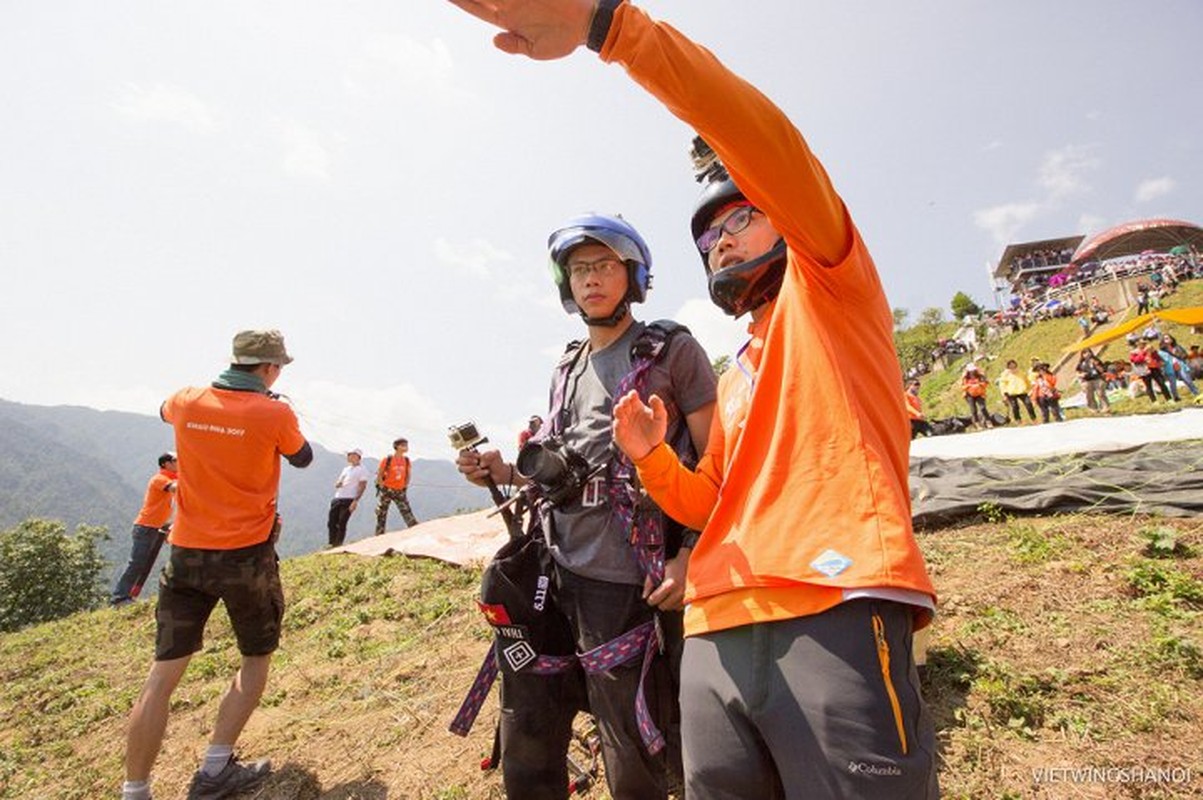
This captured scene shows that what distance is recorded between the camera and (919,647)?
342 centimetres

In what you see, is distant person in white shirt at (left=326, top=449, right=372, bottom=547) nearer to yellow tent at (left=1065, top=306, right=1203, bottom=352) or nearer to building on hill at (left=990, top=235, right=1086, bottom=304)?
yellow tent at (left=1065, top=306, right=1203, bottom=352)

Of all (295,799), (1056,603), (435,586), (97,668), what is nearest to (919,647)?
(1056,603)

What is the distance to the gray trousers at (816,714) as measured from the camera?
127 centimetres

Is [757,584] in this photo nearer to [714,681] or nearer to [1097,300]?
[714,681]

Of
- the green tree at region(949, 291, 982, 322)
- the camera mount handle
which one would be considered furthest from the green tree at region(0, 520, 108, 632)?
the green tree at region(949, 291, 982, 322)

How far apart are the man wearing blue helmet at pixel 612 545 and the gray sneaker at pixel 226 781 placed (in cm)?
271

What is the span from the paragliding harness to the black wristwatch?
4.35 ft

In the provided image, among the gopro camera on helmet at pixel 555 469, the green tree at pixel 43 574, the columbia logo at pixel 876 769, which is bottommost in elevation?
the green tree at pixel 43 574

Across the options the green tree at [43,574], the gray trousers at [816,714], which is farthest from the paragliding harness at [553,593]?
the green tree at [43,574]

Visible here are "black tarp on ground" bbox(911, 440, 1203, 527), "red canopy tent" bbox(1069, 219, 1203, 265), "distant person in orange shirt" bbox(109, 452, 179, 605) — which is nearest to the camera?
"black tarp on ground" bbox(911, 440, 1203, 527)

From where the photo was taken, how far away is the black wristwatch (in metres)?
1.42

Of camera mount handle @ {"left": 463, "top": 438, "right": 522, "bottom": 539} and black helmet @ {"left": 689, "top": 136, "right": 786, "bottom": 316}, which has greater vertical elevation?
Answer: black helmet @ {"left": 689, "top": 136, "right": 786, "bottom": 316}

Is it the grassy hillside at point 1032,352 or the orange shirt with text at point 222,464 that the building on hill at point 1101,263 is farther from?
the orange shirt with text at point 222,464

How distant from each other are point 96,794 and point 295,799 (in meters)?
2.02
